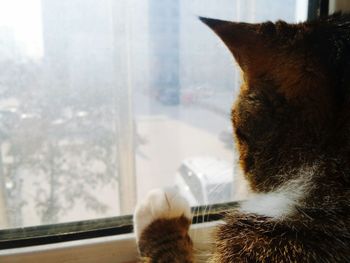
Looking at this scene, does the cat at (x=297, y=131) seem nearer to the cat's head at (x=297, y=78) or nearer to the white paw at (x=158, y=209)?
the cat's head at (x=297, y=78)

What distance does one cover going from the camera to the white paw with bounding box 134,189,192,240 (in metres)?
0.74

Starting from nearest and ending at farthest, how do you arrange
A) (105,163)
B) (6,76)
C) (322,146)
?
(322,146), (6,76), (105,163)

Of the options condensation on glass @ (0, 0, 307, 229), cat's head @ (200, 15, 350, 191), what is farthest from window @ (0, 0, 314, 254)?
cat's head @ (200, 15, 350, 191)

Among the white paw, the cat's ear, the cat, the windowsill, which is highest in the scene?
the cat's ear

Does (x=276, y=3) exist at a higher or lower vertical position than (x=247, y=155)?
higher

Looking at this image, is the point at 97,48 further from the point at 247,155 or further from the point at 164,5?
the point at 247,155

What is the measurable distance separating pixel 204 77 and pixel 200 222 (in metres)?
0.29

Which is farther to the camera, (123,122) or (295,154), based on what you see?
(123,122)

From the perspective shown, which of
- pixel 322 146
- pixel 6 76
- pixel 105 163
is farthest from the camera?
pixel 105 163

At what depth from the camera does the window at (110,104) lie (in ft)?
2.27

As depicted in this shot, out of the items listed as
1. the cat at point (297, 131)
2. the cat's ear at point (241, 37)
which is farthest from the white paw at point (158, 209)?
the cat's ear at point (241, 37)

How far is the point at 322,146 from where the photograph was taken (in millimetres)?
538

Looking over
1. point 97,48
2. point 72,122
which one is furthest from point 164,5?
point 72,122

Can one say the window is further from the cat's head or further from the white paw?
the cat's head
